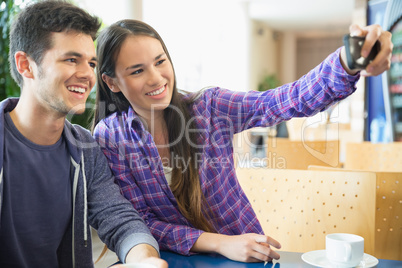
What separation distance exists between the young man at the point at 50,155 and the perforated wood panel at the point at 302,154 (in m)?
1.10

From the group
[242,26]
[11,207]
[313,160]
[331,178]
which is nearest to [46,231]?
[11,207]

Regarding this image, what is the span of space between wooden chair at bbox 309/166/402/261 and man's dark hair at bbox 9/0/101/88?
3.38 feet

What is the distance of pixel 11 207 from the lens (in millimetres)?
1057

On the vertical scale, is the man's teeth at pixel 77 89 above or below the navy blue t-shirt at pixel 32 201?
above

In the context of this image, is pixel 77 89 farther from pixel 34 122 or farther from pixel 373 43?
pixel 373 43

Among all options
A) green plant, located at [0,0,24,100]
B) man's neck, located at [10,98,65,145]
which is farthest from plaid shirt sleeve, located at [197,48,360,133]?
green plant, located at [0,0,24,100]

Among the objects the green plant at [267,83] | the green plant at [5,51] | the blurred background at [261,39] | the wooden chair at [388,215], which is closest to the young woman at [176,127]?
the wooden chair at [388,215]

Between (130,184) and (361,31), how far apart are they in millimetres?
719

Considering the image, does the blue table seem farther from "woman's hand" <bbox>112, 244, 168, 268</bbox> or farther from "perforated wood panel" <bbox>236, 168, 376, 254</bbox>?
"perforated wood panel" <bbox>236, 168, 376, 254</bbox>

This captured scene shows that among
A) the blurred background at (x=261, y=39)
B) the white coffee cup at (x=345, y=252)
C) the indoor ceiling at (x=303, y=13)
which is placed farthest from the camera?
the indoor ceiling at (x=303, y=13)

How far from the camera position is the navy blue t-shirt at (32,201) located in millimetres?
Result: 1059

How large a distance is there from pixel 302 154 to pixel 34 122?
1369 millimetres

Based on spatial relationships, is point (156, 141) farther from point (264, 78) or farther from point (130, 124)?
point (264, 78)

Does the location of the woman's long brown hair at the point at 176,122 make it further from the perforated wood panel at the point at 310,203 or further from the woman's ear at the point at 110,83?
the perforated wood panel at the point at 310,203
